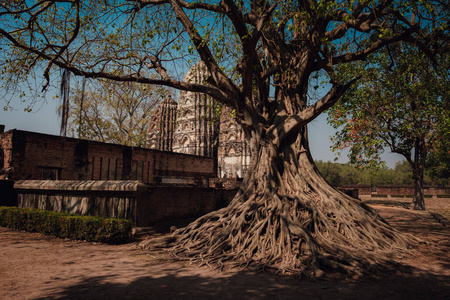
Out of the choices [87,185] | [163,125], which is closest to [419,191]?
[87,185]

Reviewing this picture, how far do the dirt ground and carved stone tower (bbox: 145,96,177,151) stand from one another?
32.9 meters

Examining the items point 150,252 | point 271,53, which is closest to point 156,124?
point 271,53

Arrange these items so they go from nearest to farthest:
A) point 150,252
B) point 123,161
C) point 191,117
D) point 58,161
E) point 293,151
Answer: point 150,252 → point 293,151 → point 58,161 → point 123,161 → point 191,117

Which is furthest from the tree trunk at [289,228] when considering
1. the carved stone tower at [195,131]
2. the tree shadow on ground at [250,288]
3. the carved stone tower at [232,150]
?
the carved stone tower at [195,131]

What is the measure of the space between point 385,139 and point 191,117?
25.2 meters

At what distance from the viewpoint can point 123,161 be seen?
17828 millimetres

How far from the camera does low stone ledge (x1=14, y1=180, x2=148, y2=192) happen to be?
8516 millimetres

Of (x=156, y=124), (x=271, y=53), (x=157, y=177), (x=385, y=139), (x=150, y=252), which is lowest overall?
(x=150, y=252)

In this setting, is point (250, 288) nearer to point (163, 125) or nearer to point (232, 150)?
point (232, 150)

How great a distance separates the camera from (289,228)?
6.40 meters

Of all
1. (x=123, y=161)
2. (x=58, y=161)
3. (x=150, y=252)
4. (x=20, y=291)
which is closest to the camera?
(x=20, y=291)

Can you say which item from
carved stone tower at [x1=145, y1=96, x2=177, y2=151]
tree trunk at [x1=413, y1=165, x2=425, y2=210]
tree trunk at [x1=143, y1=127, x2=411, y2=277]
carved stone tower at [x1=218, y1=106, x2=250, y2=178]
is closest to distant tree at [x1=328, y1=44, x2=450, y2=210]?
tree trunk at [x1=413, y1=165, x2=425, y2=210]

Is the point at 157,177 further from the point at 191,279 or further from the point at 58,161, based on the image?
the point at 191,279

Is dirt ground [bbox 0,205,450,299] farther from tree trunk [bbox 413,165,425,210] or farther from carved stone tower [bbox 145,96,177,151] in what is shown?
carved stone tower [bbox 145,96,177,151]
